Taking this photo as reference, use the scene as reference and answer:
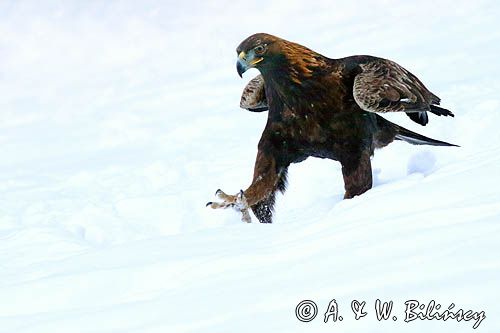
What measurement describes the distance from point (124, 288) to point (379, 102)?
3178 mm

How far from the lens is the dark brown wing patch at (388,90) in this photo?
6.01 m

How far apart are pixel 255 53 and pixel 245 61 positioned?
0.10 meters

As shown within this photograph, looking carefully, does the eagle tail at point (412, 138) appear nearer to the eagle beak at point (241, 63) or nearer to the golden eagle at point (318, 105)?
the golden eagle at point (318, 105)

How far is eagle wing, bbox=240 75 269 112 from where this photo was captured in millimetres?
7129

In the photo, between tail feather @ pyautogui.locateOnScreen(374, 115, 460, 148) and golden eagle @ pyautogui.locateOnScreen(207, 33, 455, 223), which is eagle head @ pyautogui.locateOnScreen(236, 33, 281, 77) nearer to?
golden eagle @ pyautogui.locateOnScreen(207, 33, 455, 223)

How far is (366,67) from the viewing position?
6.30 meters

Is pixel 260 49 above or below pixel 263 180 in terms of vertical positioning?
above

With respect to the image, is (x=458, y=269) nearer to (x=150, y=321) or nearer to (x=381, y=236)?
(x=381, y=236)

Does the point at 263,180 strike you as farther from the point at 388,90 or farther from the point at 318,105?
the point at 388,90

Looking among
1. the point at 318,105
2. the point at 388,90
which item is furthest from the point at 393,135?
the point at 318,105

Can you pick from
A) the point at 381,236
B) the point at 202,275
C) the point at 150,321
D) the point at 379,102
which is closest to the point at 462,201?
the point at 381,236

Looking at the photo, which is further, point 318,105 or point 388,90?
point 318,105

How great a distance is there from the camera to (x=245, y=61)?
6.26 meters

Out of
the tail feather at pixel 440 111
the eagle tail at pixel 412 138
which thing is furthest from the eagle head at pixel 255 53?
the tail feather at pixel 440 111
